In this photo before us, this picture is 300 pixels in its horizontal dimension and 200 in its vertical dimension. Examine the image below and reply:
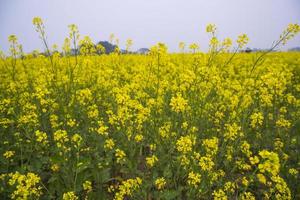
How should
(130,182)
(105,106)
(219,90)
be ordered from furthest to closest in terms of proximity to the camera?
(105,106)
(219,90)
(130,182)

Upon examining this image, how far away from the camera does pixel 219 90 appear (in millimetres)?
4340

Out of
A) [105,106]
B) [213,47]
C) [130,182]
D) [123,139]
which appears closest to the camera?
[130,182]

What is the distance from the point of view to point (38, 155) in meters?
3.29

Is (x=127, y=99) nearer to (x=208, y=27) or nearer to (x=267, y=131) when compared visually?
(x=208, y=27)

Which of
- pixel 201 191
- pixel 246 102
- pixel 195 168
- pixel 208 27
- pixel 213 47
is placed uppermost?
pixel 208 27

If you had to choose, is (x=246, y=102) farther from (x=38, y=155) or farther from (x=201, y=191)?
(x=38, y=155)

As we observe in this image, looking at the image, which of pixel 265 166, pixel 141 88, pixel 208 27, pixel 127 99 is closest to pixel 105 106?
pixel 141 88

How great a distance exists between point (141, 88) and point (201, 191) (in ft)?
8.20

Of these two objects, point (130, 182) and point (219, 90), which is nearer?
point (130, 182)

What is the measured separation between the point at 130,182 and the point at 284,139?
251cm

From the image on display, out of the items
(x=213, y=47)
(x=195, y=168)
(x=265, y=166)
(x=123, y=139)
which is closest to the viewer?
(x=265, y=166)

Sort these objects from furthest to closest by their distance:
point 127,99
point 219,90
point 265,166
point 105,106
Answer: point 105,106
point 219,90
point 127,99
point 265,166

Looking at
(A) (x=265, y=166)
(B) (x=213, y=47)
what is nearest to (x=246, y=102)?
(B) (x=213, y=47)

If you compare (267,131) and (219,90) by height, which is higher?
(219,90)
